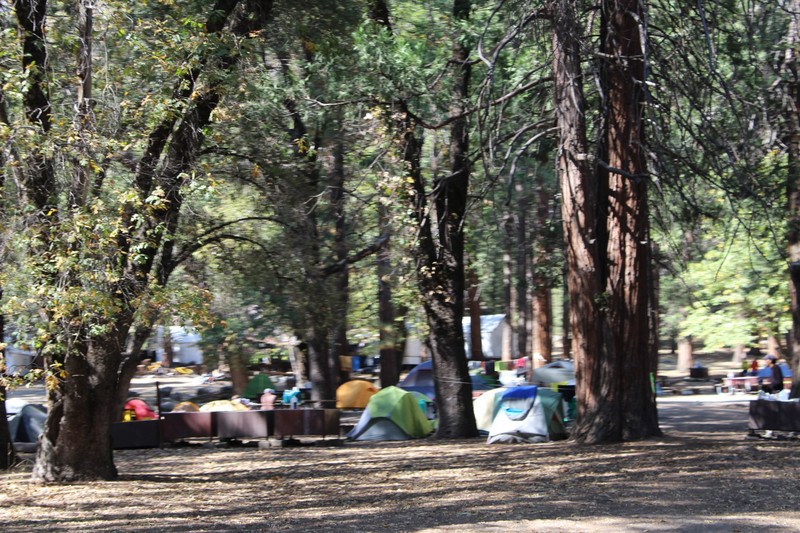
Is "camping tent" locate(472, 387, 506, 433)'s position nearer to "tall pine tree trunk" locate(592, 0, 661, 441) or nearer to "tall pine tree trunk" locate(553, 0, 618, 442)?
"tall pine tree trunk" locate(553, 0, 618, 442)

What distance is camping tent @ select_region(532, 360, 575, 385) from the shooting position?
27.2 metres

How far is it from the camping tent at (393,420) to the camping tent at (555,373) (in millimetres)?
10695

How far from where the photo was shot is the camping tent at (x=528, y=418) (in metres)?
14.4

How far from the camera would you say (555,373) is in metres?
27.6

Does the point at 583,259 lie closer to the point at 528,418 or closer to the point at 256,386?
the point at 528,418

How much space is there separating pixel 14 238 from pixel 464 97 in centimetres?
838

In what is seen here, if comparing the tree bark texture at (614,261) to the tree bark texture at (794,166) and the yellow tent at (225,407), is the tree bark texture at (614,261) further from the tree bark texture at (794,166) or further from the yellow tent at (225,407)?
the yellow tent at (225,407)

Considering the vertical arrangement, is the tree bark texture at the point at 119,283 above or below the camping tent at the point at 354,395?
above

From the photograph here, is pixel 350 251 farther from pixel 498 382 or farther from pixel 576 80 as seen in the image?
pixel 498 382

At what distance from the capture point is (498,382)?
30406mm

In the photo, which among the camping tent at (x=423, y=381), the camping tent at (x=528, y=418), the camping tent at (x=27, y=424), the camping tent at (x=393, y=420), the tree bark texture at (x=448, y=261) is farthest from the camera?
the camping tent at (x=423, y=381)

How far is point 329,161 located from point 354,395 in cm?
1246

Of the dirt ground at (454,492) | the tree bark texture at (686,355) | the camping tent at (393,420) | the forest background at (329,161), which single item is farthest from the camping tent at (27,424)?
the tree bark texture at (686,355)

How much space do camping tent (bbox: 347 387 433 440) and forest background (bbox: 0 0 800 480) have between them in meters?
1.76
